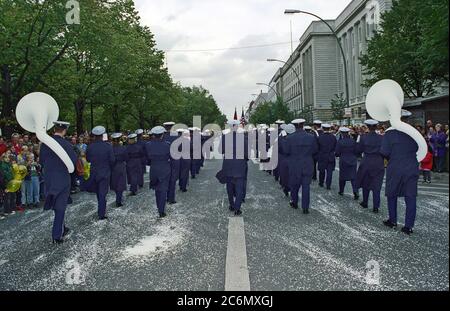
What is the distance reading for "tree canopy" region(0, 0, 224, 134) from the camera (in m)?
17.4

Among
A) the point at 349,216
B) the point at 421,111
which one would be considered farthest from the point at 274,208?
the point at 421,111

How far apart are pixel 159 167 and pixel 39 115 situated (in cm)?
296

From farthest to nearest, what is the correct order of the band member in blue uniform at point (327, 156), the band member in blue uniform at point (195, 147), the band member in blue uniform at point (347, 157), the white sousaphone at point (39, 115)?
1. the band member in blue uniform at point (195, 147)
2. the band member in blue uniform at point (327, 156)
3. the band member in blue uniform at point (347, 157)
4. the white sousaphone at point (39, 115)

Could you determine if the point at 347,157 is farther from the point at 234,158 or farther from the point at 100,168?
the point at 100,168

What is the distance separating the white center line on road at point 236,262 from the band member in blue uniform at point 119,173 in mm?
3779

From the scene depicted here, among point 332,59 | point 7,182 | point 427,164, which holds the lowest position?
point 7,182

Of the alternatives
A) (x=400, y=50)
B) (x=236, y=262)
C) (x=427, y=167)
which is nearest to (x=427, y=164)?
(x=427, y=167)

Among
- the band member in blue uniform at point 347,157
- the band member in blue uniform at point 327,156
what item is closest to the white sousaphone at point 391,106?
the band member in blue uniform at point 347,157

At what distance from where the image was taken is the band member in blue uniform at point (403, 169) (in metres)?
6.72

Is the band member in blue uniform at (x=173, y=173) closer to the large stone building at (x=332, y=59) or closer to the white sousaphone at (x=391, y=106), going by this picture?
the white sousaphone at (x=391, y=106)

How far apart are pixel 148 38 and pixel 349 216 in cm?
3358

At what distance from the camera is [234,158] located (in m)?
8.91

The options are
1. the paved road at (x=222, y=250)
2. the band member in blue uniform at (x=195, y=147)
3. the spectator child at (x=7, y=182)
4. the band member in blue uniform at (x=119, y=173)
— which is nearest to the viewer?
the paved road at (x=222, y=250)

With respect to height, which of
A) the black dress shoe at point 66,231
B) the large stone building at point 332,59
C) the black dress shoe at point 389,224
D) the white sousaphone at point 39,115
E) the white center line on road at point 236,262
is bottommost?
the white center line on road at point 236,262
